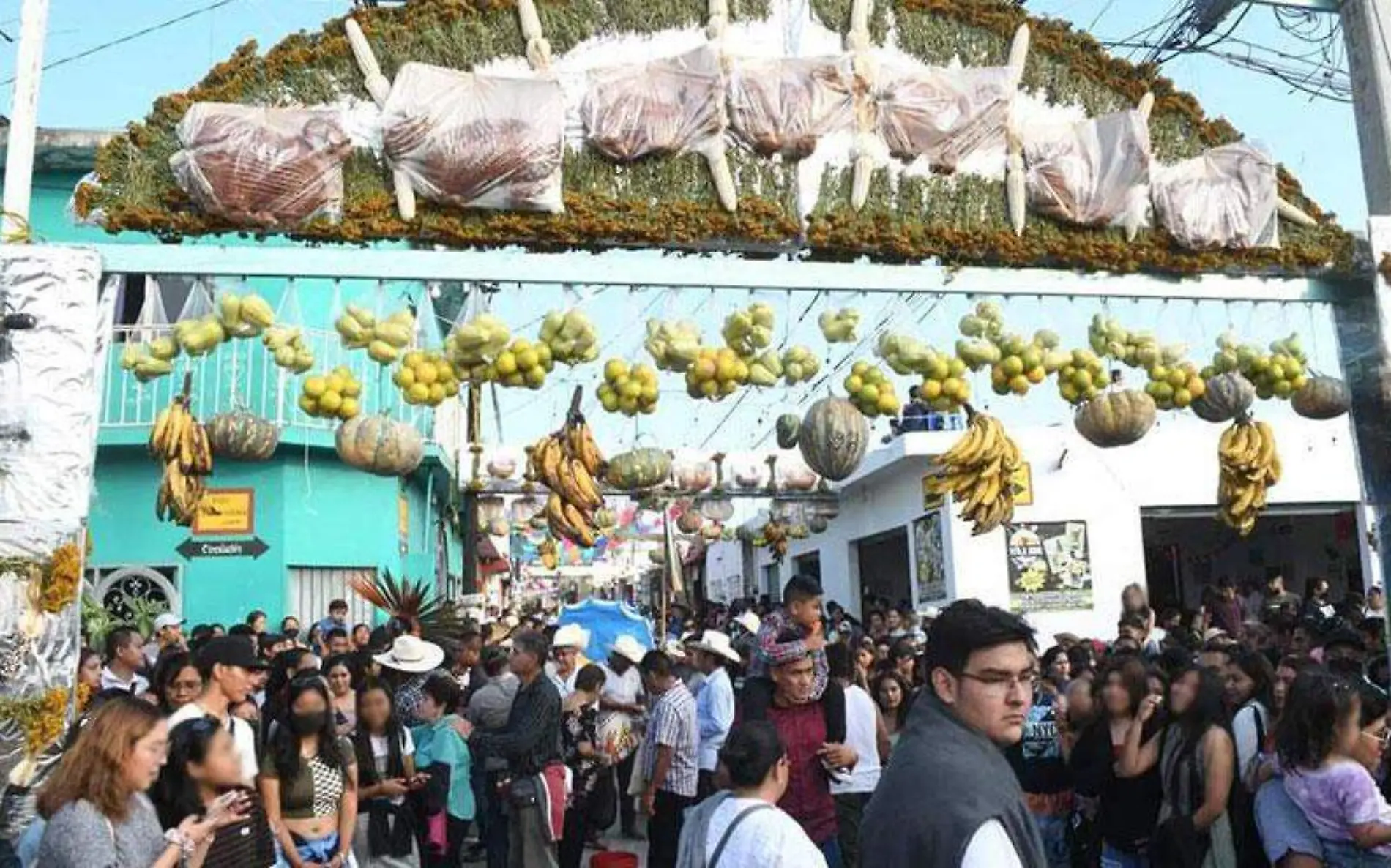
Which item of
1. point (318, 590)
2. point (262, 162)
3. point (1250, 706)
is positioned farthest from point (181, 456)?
point (318, 590)

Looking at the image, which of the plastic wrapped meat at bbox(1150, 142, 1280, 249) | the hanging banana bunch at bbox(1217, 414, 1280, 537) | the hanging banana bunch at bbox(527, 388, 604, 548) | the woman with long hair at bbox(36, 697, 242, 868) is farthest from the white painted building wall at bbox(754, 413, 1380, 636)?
the woman with long hair at bbox(36, 697, 242, 868)

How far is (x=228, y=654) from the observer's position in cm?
519

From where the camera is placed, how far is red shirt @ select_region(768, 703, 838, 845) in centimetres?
578

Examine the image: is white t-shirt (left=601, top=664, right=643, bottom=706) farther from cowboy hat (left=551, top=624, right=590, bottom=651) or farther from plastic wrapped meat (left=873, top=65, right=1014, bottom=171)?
plastic wrapped meat (left=873, top=65, right=1014, bottom=171)

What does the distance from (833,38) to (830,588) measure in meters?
21.0

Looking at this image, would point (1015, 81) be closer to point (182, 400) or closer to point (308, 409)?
point (308, 409)

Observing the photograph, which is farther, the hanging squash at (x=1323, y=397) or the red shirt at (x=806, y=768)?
the hanging squash at (x=1323, y=397)

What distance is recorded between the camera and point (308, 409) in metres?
6.98

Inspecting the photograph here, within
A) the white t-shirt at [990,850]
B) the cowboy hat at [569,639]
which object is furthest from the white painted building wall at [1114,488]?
the white t-shirt at [990,850]

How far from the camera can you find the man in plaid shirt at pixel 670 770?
7355 mm

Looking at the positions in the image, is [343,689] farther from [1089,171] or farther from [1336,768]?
[1089,171]

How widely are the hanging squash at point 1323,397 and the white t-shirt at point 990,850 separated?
6628mm

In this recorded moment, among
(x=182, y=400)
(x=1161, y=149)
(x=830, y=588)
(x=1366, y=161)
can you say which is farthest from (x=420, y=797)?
(x=830, y=588)

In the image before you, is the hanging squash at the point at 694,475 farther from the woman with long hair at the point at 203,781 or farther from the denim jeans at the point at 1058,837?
the woman with long hair at the point at 203,781
